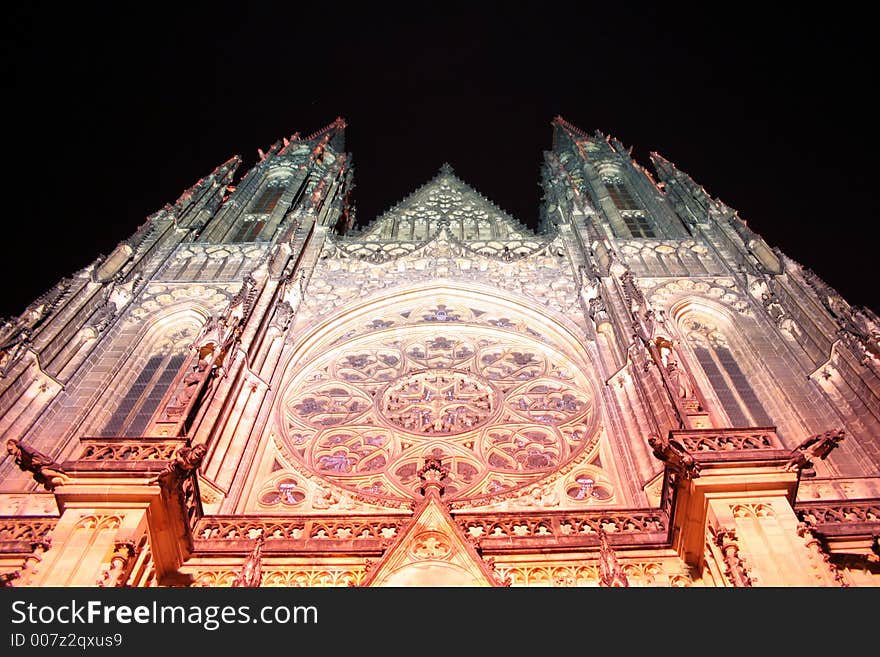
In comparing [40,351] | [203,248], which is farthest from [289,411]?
[203,248]

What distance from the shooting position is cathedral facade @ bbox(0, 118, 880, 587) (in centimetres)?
894

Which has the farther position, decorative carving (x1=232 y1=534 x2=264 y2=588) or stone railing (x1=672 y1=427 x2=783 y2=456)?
stone railing (x1=672 y1=427 x2=783 y2=456)

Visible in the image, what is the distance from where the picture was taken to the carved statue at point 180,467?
8759 millimetres

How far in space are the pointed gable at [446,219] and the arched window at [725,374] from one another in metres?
6.61

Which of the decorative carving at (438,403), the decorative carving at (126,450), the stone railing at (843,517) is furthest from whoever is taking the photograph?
the decorative carving at (438,403)

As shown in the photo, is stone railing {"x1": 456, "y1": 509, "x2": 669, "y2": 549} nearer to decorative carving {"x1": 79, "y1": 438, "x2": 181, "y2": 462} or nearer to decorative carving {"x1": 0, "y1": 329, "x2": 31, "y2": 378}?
decorative carving {"x1": 79, "y1": 438, "x2": 181, "y2": 462}

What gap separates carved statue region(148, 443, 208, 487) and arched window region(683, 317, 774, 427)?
9.27 meters

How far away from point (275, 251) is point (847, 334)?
1286cm

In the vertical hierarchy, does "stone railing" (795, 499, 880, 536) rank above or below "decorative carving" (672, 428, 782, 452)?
below

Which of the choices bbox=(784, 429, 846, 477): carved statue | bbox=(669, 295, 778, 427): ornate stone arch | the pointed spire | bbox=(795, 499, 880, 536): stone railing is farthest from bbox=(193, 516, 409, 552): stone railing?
bbox=(669, 295, 778, 427): ornate stone arch

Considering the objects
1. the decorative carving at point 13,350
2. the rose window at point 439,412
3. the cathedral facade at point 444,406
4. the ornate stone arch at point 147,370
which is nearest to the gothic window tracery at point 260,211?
the cathedral facade at point 444,406

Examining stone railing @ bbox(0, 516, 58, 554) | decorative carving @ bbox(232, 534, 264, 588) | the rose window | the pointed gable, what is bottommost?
decorative carving @ bbox(232, 534, 264, 588)

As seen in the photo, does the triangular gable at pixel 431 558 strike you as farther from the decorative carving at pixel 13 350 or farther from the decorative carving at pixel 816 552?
the decorative carving at pixel 13 350
